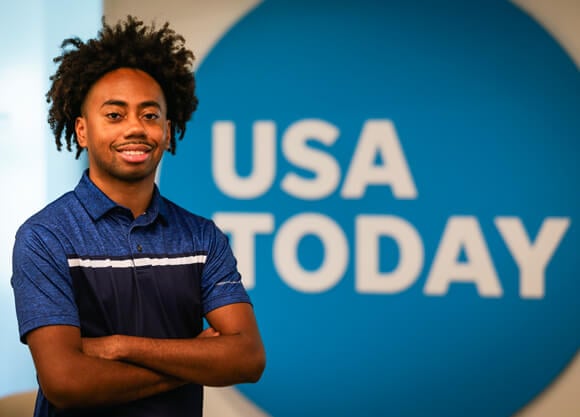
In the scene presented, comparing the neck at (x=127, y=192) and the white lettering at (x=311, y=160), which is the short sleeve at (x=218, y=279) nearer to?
the neck at (x=127, y=192)

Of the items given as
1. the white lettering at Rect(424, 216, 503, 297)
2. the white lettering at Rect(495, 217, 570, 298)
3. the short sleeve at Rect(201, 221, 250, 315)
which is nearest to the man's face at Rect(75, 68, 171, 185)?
the short sleeve at Rect(201, 221, 250, 315)

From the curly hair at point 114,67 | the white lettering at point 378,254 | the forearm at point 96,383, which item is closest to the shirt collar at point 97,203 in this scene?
the curly hair at point 114,67

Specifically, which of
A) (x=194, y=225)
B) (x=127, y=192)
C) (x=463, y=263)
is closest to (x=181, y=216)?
(x=194, y=225)

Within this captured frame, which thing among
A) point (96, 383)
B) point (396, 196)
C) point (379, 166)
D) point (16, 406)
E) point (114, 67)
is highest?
point (114, 67)

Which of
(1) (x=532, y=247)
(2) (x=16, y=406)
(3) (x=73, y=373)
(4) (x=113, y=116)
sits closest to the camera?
(3) (x=73, y=373)

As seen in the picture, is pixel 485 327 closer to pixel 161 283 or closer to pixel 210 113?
pixel 210 113

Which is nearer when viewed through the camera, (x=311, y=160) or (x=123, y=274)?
(x=123, y=274)

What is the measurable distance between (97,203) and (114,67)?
35cm

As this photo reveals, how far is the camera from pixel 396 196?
319 centimetres

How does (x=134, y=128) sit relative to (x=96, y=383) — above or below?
above

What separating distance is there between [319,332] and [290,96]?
3.23ft

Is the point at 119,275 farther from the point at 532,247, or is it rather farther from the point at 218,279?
the point at 532,247

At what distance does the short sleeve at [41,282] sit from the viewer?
5.50 ft

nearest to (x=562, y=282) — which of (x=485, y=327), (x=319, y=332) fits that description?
(x=485, y=327)
